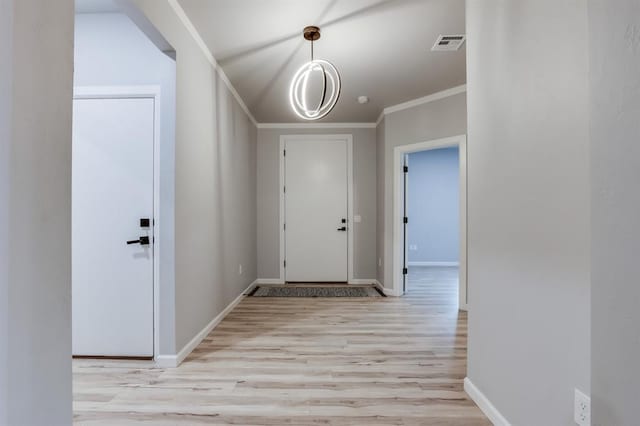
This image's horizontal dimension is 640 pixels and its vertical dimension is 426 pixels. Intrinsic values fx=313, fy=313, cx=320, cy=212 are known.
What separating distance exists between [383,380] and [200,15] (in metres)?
2.87

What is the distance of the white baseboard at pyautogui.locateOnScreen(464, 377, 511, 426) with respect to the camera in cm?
154

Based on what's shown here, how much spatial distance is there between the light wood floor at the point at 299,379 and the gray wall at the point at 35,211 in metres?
Answer: 0.68

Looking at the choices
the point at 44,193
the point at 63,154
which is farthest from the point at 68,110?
the point at 44,193

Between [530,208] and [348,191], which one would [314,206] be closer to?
[348,191]

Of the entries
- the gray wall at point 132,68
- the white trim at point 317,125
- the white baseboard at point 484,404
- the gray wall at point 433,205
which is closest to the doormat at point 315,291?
the gray wall at point 132,68

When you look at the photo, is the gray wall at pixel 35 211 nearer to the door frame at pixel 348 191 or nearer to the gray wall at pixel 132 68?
the gray wall at pixel 132 68

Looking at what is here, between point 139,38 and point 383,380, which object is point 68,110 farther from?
point 383,380

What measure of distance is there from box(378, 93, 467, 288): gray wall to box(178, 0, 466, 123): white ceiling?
0.22 m

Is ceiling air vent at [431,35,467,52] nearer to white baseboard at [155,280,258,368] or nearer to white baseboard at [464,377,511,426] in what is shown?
white baseboard at [464,377,511,426]

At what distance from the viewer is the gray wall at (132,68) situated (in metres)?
2.22

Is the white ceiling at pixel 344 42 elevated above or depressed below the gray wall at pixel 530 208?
above

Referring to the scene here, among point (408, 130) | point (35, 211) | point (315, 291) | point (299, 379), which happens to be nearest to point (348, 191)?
point (408, 130)

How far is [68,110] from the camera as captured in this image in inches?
48.5

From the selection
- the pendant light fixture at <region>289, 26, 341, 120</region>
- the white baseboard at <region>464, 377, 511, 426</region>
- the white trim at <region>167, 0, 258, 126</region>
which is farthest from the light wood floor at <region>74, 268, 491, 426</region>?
the white trim at <region>167, 0, 258, 126</region>
